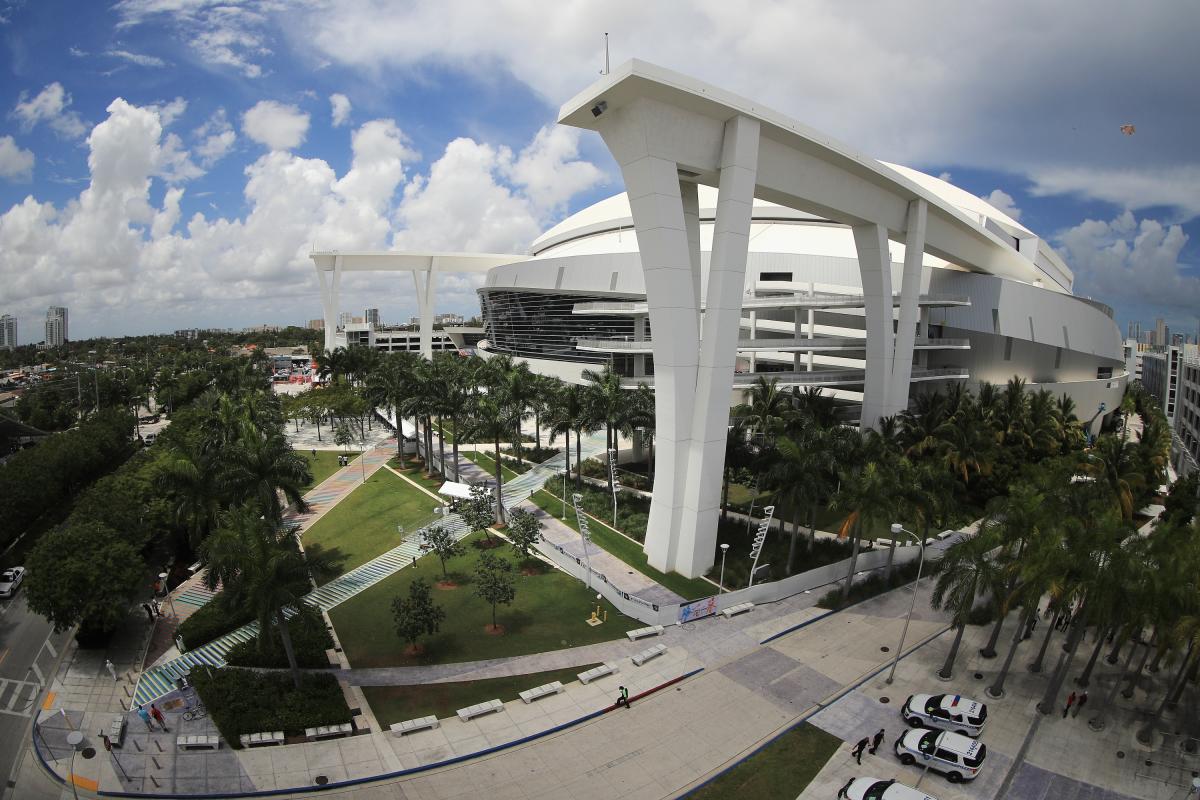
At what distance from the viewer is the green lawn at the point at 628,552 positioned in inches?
1159

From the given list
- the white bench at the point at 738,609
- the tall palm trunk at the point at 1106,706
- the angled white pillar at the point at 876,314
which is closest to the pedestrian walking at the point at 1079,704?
the tall palm trunk at the point at 1106,706

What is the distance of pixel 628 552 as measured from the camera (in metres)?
33.9

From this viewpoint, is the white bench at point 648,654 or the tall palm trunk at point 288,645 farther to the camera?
the white bench at point 648,654

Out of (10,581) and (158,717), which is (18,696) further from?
(10,581)

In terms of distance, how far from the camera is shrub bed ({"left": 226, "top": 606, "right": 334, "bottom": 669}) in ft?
80.2

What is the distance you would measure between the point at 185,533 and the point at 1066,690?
1783 inches

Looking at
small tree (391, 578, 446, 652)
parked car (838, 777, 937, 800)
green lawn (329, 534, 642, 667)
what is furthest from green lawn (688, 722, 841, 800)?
small tree (391, 578, 446, 652)

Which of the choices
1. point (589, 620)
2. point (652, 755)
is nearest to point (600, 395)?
point (589, 620)

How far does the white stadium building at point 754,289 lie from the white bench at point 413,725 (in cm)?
1314

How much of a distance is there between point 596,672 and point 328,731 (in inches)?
347

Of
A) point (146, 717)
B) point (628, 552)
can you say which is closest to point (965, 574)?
point (628, 552)

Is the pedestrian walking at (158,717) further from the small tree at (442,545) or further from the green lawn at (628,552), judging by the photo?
the green lawn at (628,552)

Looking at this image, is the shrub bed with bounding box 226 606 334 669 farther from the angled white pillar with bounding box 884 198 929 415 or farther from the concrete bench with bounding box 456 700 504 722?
the angled white pillar with bounding box 884 198 929 415

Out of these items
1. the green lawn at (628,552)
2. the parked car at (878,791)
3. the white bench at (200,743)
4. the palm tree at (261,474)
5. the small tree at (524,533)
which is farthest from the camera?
the small tree at (524,533)
